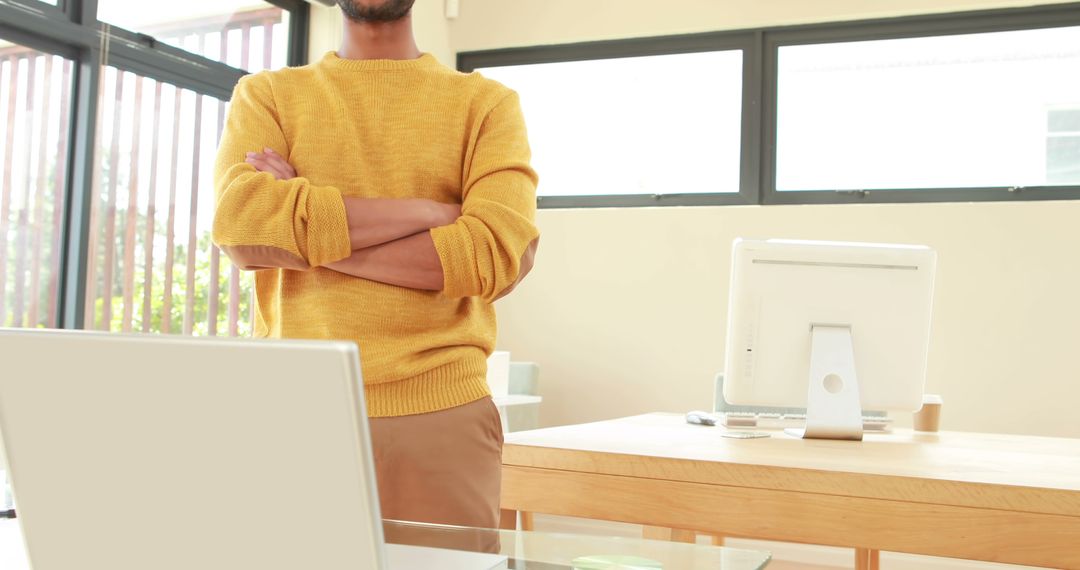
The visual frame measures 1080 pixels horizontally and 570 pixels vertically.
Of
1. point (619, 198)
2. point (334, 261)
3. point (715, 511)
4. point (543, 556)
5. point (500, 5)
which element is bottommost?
point (715, 511)

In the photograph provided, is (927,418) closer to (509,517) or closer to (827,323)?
(827,323)

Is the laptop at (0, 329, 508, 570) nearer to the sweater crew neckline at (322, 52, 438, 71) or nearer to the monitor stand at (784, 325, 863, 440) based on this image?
the sweater crew neckline at (322, 52, 438, 71)

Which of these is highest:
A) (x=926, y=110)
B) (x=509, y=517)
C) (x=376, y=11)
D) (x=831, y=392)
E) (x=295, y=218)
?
(x=926, y=110)

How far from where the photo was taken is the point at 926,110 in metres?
4.19

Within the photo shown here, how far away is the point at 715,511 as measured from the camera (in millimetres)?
1765

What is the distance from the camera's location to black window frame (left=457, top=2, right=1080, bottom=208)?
4.03 metres

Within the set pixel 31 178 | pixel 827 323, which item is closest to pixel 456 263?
pixel 827 323

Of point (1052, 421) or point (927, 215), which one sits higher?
point (927, 215)

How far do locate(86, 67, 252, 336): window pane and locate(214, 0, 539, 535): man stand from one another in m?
2.35

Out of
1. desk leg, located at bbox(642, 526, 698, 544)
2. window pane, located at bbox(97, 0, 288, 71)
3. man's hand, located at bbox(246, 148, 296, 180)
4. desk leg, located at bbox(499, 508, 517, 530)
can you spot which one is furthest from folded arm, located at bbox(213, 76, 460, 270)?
window pane, located at bbox(97, 0, 288, 71)

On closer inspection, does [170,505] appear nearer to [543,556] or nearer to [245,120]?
[543,556]

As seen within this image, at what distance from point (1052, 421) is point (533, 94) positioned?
266 centimetres

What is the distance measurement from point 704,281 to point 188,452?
3937mm

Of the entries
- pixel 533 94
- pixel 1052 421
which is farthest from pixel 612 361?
pixel 1052 421
